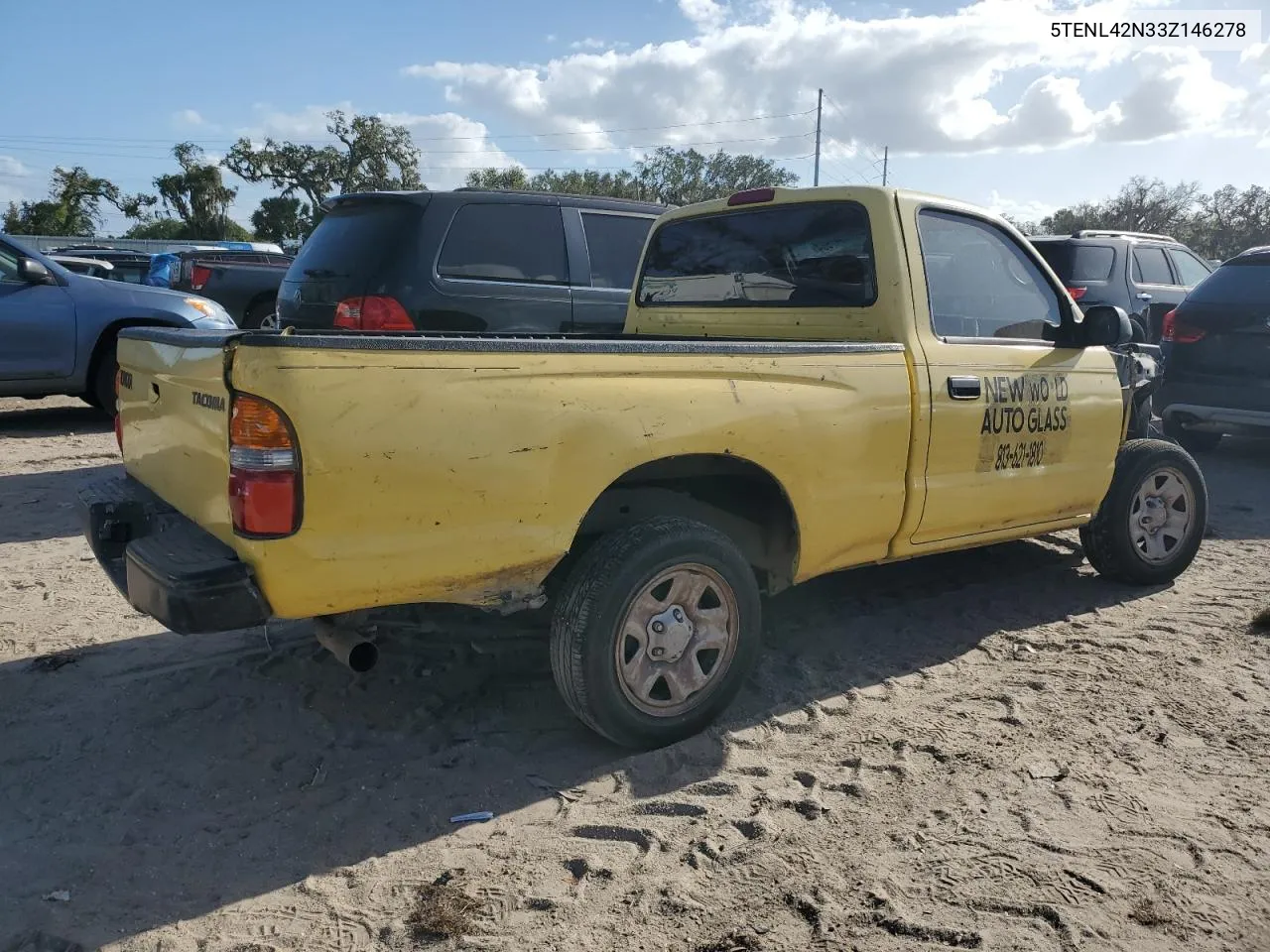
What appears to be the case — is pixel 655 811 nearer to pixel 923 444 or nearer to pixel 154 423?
pixel 923 444

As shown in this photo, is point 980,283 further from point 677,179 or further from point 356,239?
point 677,179

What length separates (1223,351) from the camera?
783 centimetres

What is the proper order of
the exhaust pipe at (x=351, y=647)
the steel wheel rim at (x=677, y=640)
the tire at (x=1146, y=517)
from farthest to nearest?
1. the tire at (x=1146, y=517)
2. the steel wheel rim at (x=677, y=640)
3. the exhaust pipe at (x=351, y=647)

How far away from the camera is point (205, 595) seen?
8.58 ft

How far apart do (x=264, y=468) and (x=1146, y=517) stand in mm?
4337

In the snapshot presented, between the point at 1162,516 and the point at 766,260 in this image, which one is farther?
the point at 1162,516

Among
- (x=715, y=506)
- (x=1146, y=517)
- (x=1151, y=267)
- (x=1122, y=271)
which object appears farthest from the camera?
(x=1151, y=267)

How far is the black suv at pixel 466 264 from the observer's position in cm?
598

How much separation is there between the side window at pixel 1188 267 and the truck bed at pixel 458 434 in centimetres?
901

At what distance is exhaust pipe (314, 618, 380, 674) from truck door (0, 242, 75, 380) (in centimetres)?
672

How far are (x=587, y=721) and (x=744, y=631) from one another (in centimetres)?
64

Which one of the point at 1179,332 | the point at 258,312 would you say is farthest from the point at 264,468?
the point at 258,312

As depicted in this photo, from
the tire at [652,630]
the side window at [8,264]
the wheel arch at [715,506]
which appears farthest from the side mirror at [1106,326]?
the side window at [8,264]

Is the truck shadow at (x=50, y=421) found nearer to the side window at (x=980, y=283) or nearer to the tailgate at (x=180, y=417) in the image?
the tailgate at (x=180, y=417)
